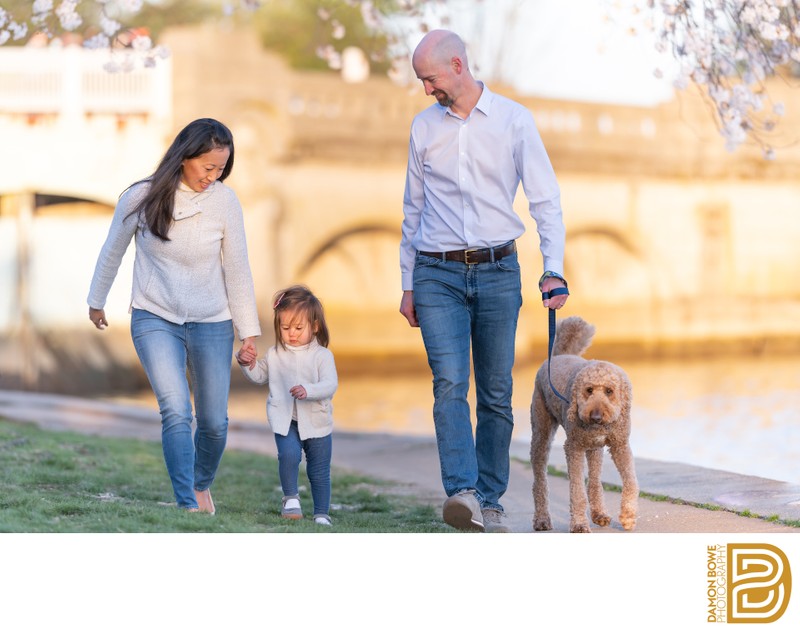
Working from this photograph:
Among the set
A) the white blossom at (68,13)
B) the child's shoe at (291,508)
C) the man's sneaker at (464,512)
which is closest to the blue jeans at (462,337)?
the man's sneaker at (464,512)

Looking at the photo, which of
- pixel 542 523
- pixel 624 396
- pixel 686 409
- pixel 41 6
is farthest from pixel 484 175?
pixel 686 409

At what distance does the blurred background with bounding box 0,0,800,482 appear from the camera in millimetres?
22359

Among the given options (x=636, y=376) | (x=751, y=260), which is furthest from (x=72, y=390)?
(x=751, y=260)

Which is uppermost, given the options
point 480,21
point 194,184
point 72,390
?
point 480,21

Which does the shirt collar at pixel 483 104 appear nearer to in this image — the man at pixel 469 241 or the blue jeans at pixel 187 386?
the man at pixel 469 241

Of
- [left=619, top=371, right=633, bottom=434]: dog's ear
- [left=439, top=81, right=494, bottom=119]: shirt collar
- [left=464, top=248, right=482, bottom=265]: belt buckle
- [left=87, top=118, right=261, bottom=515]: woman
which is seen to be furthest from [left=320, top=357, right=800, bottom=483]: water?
[left=87, top=118, right=261, bottom=515]: woman

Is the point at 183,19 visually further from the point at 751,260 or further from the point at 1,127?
the point at 751,260

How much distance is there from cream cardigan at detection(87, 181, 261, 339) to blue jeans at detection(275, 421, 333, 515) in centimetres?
52

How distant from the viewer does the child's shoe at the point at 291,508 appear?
573cm

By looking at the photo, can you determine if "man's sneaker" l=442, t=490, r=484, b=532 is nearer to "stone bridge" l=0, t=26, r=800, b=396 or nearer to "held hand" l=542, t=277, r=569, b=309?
"held hand" l=542, t=277, r=569, b=309
